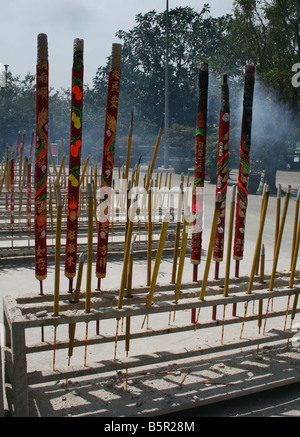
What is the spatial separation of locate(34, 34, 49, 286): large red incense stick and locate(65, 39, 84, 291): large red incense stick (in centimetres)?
12

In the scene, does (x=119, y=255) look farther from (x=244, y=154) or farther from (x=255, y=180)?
(x=255, y=180)

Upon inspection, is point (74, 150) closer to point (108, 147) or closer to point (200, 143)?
point (108, 147)

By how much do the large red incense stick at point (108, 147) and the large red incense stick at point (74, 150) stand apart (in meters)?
0.12

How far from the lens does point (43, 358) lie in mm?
2340

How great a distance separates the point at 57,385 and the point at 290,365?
108cm

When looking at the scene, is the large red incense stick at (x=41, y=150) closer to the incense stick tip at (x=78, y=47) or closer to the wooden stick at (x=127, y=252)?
the incense stick tip at (x=78, y=47)

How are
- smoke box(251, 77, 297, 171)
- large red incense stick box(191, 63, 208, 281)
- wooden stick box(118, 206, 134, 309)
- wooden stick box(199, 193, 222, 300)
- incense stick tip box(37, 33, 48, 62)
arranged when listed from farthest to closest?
smoke box(251, 77, 297, 171) < large red incense stick box(191, 63, 208, 281) < incense stick tip box(37, 33, 48, 62) < wooden stick box(199, 193, 222, 300) < wooden stick box(118, 206, 134, 309)

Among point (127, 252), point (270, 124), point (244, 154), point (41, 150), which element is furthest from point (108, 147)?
point (270, 124)

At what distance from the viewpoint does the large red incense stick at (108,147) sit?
6.73 ft

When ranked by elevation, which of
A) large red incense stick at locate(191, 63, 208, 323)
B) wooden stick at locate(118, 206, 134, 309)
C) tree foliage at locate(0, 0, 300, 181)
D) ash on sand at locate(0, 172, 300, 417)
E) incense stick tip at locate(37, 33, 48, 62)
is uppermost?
tree foliage at locate(0, 0, 300, 181)

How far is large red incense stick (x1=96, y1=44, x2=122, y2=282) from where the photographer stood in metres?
2.05

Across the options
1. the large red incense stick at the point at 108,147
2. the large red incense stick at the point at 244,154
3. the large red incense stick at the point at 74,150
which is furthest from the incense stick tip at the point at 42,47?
the large red incense stick at the point at 244,154

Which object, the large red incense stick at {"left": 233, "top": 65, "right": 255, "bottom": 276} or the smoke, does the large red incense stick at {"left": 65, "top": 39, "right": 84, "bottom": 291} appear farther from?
the smoke

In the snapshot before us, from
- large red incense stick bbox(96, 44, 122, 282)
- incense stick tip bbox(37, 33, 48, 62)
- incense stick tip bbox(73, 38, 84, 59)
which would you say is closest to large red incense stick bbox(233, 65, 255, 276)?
large red incense stick bbox(96, 44, 122, 282)
